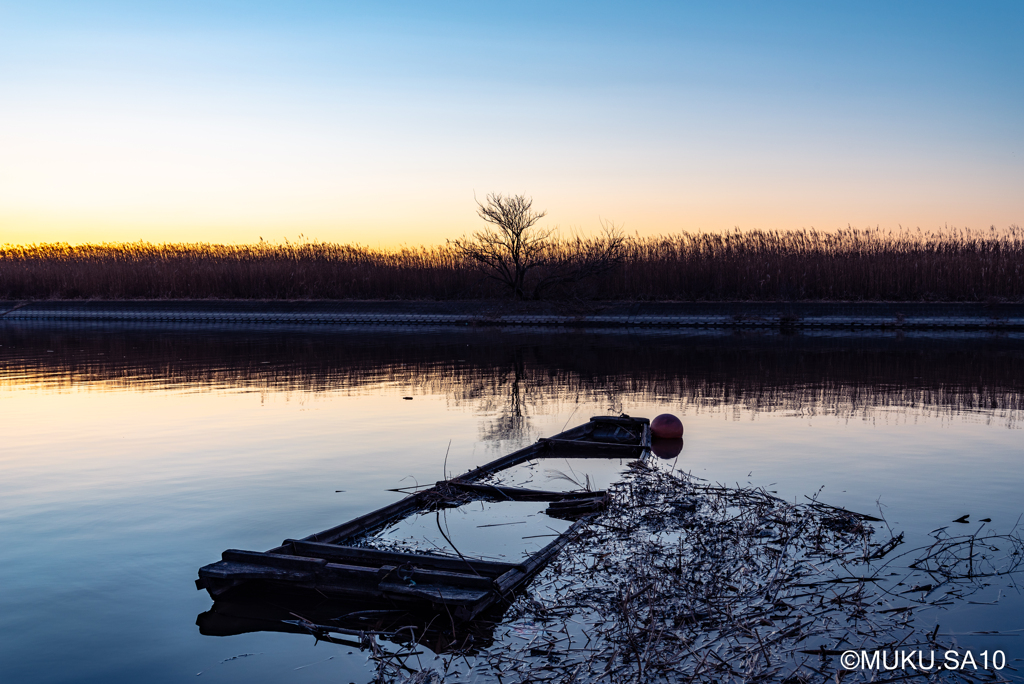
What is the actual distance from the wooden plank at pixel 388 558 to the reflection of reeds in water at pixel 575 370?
530 centimetres

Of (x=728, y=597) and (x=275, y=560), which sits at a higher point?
(x=275, y=560)

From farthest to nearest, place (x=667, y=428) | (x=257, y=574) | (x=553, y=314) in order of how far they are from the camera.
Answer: (x=553, y=314) < (x=667, y=428) < (x=257, y=574)

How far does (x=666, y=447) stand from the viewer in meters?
9.78

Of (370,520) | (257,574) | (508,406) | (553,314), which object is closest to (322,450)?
(370,520)

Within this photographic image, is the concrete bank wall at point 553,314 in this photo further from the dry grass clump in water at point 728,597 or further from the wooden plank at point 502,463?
the dry grass clump in water at point 728,597

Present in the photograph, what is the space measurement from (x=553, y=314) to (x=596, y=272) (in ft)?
8.37

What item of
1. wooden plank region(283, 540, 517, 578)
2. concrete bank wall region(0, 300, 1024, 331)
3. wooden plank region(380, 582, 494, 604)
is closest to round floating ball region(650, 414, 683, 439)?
wooden plank region(283, 540, 517, 578)

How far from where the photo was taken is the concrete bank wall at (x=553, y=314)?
29219mm

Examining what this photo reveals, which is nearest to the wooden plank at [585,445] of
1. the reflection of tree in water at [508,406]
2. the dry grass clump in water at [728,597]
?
the reflection of tree in water at [508,406]

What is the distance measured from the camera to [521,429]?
10984mm

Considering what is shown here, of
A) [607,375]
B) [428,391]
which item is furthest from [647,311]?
[428,391]

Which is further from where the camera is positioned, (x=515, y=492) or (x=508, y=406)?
(x=508, y=406)

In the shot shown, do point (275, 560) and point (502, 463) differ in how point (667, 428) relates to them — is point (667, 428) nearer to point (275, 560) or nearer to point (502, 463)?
point (502, 463)

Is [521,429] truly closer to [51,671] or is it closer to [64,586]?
[64,586]
